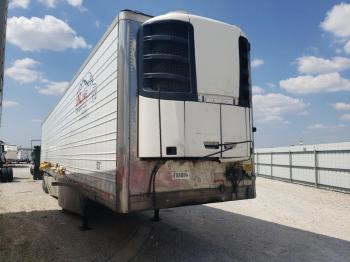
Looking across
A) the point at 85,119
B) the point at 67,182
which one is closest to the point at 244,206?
the point at 67,182

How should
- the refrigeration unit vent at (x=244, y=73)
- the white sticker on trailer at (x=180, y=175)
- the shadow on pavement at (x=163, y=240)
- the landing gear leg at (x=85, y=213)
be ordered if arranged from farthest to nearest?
the landing gear leg at (x=85, y=213) → the shadow on pavement at (x=163, y=240) → the refrigeration unit vent at (x=244, y=73) → the white sticker on trailer at (x=180, y=175)

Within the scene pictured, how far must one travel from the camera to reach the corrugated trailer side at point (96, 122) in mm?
5195

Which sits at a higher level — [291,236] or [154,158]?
[154,158]

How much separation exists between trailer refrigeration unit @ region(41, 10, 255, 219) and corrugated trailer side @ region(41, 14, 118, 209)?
0.07ft

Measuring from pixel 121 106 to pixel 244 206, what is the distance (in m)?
7.94

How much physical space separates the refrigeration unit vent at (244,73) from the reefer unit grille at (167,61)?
1053 mm

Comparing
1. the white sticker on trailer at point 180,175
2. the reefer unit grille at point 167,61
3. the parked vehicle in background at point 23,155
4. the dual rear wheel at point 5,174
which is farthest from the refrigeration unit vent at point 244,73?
the parked vehicle in background at point 23,155

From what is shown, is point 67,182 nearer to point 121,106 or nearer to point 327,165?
point 121,106

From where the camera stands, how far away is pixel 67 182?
8.77 meters

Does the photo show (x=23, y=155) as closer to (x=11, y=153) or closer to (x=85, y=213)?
(x=11, y=153)

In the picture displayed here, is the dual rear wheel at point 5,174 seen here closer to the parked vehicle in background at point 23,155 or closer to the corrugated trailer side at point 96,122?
the corrugated trailer side at point 96,122

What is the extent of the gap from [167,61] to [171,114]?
2.87ft

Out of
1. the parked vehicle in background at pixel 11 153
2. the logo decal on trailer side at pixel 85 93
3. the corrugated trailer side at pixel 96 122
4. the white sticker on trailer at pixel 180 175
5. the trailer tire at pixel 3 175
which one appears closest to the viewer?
the white sticker on trailer at pixel 180 175

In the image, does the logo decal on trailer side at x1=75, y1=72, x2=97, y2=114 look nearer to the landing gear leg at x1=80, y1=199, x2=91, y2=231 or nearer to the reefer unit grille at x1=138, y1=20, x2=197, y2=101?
the reefer unit grille at x1=138, y1=20, x2=197, y2=101
